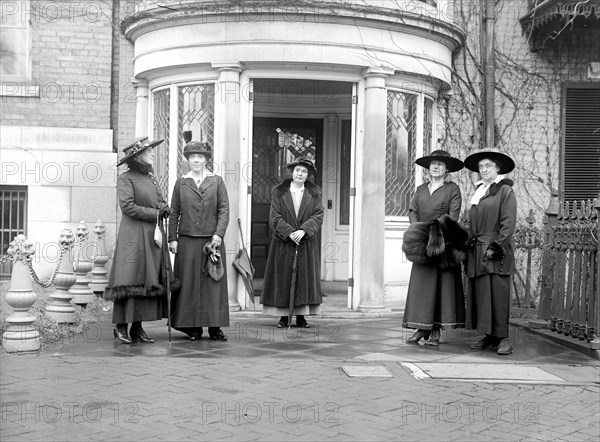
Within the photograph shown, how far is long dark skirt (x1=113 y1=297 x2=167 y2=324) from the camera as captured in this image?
25.9ft

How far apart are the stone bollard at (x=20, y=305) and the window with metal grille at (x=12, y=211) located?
4.27m

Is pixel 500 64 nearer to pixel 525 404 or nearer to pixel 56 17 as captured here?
pixel 56 17

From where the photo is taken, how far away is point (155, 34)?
10.8 metres

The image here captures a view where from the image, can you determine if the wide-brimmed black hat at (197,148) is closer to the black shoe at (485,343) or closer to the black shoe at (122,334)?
the black shoe at (122,334)

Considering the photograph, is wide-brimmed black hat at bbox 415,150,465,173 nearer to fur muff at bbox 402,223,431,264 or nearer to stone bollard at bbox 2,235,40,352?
fur muff at bbox 402,223,431,264

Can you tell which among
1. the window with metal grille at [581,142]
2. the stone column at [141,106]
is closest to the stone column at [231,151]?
the stone column at [141,106]

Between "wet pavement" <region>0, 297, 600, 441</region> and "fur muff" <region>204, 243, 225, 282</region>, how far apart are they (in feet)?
2.22

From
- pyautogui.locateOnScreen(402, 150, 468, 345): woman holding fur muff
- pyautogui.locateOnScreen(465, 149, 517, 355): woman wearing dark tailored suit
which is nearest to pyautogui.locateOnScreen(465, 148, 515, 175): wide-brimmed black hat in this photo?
pyautogui.locateOnScreen(465, 149, 517, 355): woman wearing dark tailored suit

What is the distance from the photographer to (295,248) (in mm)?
9297

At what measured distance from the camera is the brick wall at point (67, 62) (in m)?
11.5


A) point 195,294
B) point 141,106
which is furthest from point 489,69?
point 195,294

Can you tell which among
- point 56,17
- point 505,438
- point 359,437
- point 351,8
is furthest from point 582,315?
point 56,17

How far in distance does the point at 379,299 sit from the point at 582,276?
3057 mm

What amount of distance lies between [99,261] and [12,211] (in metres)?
1.50
